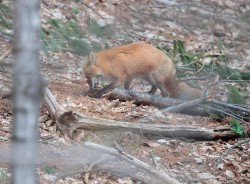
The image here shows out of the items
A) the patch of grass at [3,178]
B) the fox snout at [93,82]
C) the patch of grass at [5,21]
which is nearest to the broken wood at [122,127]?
the patch of grass at [3,178]

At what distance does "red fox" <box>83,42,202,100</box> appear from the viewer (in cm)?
980

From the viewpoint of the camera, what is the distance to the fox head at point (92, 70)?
987 cm

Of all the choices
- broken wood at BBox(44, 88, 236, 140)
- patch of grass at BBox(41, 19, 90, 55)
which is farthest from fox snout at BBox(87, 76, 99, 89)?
broken wood at BBox(44, 88, 236, 140)

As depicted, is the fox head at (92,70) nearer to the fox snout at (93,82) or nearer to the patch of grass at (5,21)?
the fox snout at (93,82)

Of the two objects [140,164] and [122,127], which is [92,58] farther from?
[140,164]

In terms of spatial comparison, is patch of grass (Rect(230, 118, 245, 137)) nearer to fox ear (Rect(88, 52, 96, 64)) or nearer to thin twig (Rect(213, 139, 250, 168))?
thin twig (Rect(213, 139, 250, 168))

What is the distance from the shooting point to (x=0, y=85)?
838 centimetres

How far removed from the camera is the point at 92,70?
32.4 feet

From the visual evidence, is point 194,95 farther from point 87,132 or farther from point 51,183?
point 51,183

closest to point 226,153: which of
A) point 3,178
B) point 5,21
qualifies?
point 3,178

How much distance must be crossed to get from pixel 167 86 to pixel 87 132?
2.85 metres

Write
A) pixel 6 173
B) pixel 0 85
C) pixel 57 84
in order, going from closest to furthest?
1. pixel 6 173
2. pixel 0 85
3. pixel 57 84

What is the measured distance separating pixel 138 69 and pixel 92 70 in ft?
2.60

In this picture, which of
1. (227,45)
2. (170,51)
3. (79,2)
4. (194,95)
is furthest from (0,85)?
(227,45)
